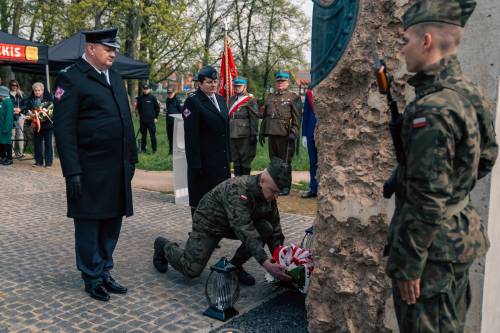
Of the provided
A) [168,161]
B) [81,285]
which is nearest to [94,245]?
[81,285]

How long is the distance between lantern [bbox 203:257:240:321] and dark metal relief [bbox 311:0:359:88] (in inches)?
56.2

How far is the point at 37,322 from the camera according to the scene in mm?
3557

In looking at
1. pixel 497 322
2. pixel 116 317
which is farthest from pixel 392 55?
pixel 116 317

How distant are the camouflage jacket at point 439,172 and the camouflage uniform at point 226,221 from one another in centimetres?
198

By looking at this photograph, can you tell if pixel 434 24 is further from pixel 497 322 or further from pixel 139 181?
pixel 139 181

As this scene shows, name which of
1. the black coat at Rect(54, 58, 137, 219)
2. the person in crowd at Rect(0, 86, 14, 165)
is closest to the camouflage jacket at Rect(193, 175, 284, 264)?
the black coat at Rect(54, 58, 137, 219)

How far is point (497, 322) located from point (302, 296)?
1.54 m

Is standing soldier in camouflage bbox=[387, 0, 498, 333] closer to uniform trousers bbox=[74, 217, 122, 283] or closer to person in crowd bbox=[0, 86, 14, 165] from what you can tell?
uniform trousers bbox=[74, 217, 122, 283]

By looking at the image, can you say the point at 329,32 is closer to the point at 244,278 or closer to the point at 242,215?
the point at 242,215

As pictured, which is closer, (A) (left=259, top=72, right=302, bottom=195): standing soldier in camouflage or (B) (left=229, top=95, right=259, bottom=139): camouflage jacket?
(B) (left=229, top=95, right=259, bottom=139): camouflage jacket

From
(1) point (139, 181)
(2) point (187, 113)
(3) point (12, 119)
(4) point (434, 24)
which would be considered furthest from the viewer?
(3) point (12, 119)

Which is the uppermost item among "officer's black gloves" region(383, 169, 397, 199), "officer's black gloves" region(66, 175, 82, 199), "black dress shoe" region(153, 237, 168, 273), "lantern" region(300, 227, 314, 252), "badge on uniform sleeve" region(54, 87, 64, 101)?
"badge on uniform sleeve" region(54, 87, 64, 101)

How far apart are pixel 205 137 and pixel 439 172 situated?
3.62 metres

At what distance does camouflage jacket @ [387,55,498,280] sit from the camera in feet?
5.94
